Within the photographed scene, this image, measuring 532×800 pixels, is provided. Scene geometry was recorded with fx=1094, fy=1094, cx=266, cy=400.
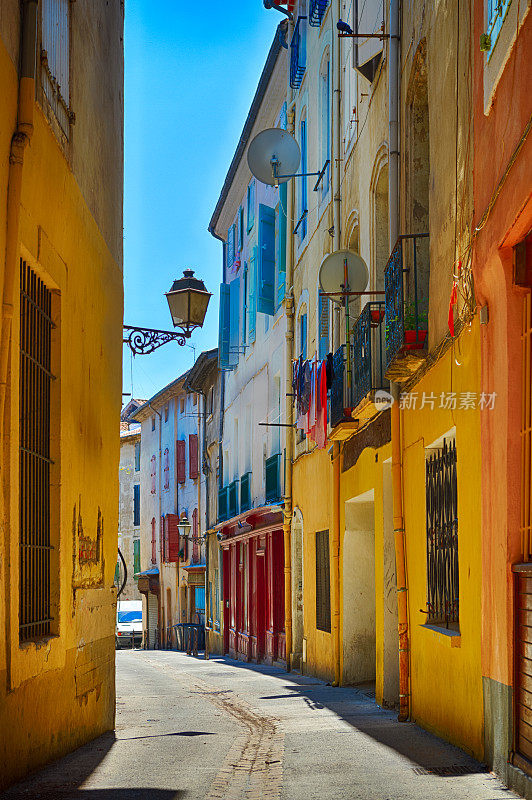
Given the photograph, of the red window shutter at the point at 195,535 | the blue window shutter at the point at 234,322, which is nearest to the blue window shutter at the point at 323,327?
the blue window shutter at the point at 234,322

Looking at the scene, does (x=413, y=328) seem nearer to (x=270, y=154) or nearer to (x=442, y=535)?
(x=442, y=535)

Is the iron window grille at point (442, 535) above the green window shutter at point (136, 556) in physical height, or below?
above

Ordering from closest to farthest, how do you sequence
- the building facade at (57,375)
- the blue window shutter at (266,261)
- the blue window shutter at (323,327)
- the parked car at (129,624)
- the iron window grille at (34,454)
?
the building facade at (57,375) < the iron window grille at (34,454) < the blue window shutter at (323,327) < the blue window shutter at (266,261) < the parked car at (129,624)

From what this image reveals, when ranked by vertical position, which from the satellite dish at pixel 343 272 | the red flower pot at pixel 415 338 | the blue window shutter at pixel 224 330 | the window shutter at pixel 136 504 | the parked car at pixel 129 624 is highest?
the blue window shutter at pixel 224 330

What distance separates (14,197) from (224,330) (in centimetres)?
2159

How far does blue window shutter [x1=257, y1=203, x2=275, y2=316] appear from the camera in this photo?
878 inches

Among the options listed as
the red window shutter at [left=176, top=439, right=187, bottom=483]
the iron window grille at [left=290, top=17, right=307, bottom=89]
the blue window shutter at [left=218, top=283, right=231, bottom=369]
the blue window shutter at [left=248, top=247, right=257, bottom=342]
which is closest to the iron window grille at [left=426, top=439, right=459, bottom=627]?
the iron window grille at [left=290, top=17, right=307, bottom=89]

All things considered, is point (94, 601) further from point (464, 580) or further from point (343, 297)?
point (343, 297)

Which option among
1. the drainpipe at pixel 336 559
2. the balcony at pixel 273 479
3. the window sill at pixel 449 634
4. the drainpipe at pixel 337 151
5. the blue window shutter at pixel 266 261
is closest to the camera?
the window sill at pixel 449 634

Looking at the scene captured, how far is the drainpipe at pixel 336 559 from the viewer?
14.9m

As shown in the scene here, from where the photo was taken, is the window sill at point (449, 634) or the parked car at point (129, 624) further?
the parked car at point (129, 624)

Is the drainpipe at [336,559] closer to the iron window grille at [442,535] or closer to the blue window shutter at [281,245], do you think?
the iron window grille at [442,535]

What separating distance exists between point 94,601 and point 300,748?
8.01 feet

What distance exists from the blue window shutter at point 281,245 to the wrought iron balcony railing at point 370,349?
9.15m
